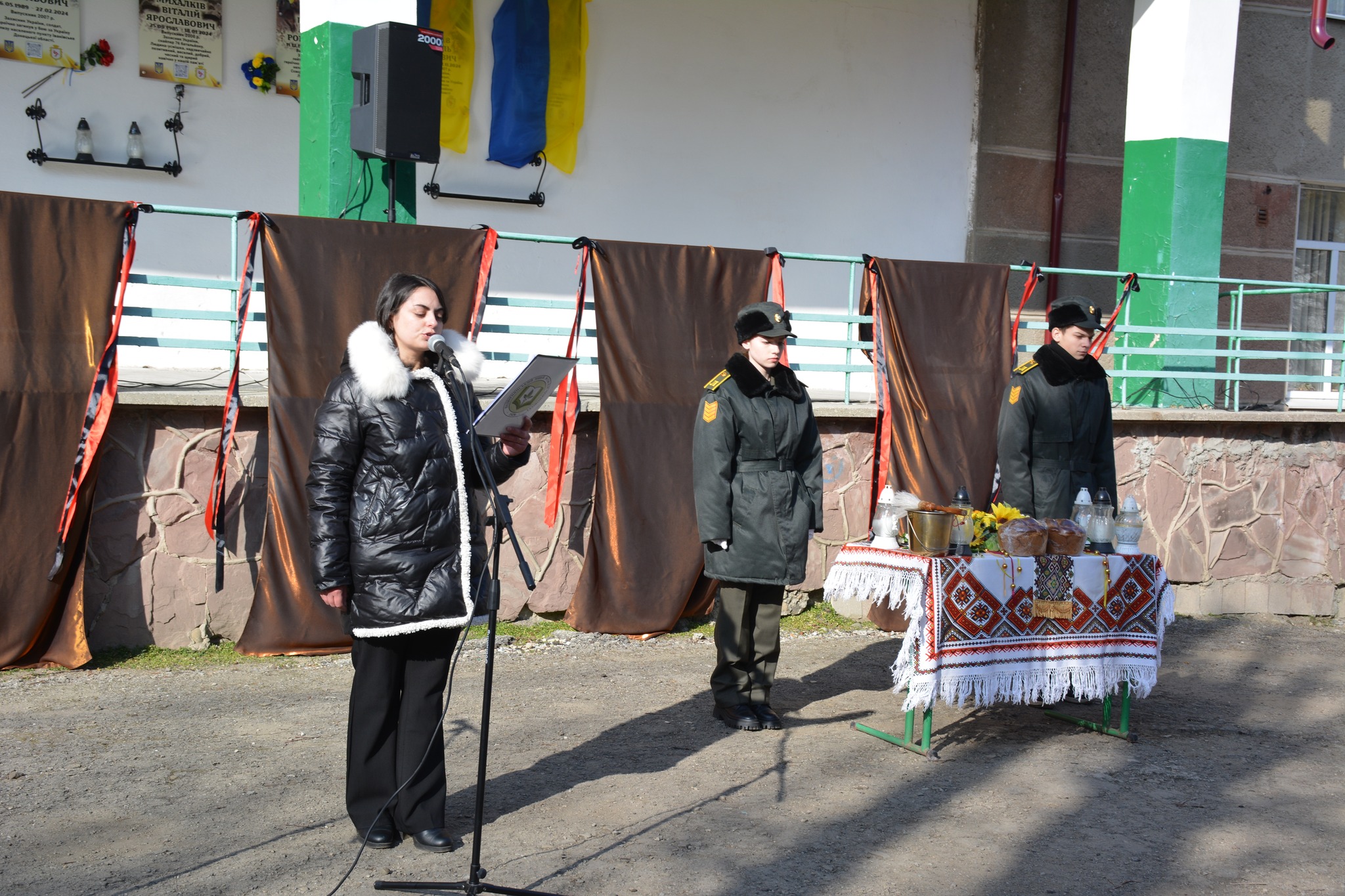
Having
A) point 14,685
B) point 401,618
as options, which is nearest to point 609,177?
point 14,685

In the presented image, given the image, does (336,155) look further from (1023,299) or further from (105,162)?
(1023,299)

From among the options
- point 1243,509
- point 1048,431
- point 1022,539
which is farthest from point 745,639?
point 1243,509

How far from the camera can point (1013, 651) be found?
16.9ft

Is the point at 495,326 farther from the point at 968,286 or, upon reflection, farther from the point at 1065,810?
the point at 1065,810

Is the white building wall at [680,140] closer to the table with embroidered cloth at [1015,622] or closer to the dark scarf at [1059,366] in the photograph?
the dark scarf at [1059,366]

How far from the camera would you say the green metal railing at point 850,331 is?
20.5 feet

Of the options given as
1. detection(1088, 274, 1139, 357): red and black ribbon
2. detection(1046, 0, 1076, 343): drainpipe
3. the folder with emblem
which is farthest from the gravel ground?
detection(1046, 0, 1076, 343): drainpipe

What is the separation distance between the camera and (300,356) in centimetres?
628

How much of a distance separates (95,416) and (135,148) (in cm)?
360

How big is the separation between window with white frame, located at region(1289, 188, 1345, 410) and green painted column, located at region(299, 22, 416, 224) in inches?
359

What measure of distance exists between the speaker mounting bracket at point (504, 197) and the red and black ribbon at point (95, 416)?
3.63 m

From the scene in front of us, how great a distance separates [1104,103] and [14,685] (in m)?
9.95

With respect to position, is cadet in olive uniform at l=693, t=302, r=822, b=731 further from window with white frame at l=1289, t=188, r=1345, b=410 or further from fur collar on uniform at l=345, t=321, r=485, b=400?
window with white frame at l=1289, t=188, r=1345, b=410

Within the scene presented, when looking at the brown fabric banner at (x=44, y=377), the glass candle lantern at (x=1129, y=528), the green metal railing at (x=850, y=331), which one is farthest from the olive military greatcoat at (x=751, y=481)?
the brown fabric banner at (x=44, y=377)
